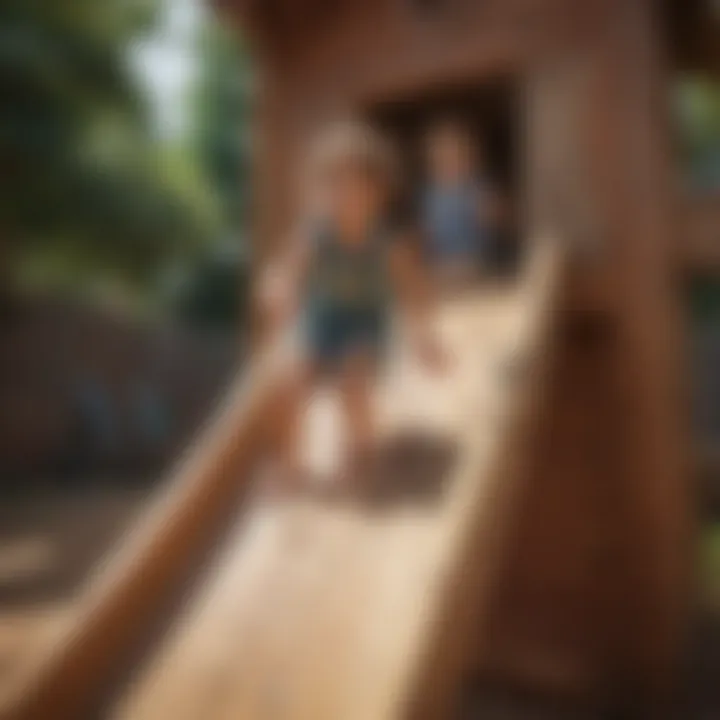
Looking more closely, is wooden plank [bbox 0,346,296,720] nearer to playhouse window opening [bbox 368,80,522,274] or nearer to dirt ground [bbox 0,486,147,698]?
dirt ground [bbox 0,486,147,698]

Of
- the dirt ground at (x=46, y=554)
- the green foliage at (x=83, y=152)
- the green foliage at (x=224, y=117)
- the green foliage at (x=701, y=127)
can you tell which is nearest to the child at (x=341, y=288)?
the dirt ground at (x=46, y=554)

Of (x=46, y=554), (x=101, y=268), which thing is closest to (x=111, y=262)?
(x=101, y=268)

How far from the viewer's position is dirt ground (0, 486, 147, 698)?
55 centimetres

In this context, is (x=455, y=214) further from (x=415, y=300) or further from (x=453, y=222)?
(x=415, y=300)

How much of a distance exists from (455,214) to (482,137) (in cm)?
40

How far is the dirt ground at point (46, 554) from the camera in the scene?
55 centimetres

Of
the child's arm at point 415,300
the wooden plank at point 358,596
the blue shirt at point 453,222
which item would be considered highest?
the blue shirt at point 453,222

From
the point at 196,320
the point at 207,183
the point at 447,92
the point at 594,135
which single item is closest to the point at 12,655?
the point at 196,320

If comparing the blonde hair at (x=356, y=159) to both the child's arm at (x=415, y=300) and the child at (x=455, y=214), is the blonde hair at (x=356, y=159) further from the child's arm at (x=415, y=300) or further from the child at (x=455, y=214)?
the child at (x=455, y=214)

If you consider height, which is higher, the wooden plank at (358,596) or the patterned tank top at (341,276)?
the patterned tank top at (341,276)

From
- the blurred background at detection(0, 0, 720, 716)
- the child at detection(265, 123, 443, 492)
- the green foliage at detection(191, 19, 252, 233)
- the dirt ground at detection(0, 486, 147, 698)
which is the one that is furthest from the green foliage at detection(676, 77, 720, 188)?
the dirt ground at detection(0, 486, 147, 698)

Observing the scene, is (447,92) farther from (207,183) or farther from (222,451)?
(222,451)

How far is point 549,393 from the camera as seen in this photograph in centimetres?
107

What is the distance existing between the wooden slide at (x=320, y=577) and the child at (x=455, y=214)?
0.33 metres
